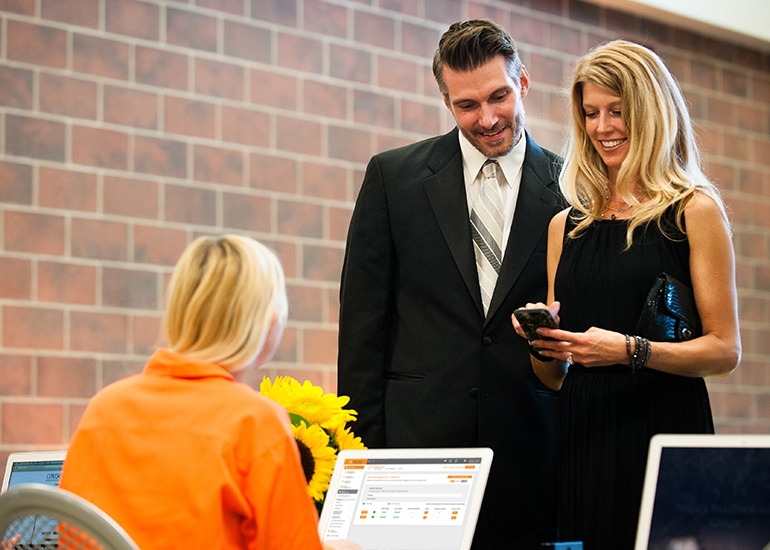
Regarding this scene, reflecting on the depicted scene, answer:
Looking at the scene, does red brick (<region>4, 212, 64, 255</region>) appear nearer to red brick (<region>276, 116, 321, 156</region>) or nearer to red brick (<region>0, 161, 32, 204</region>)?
red brick (<region>0, 161, 32, 204</region>)

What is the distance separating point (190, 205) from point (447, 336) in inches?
74.1

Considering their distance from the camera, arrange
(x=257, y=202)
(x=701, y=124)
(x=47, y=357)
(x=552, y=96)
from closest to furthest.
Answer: (x=47, y=357)
(x=257, y=202)
(x=552, y=96)
(x=701, y=124)

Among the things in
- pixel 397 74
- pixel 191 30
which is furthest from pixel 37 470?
pixel 397 74

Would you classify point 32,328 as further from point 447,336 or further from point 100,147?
point 447,336

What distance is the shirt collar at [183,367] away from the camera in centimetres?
155

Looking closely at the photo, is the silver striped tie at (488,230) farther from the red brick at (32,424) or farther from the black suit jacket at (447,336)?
the red brick at (32,424)

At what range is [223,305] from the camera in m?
1.56

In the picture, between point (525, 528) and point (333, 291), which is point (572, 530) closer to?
point (525, 528)

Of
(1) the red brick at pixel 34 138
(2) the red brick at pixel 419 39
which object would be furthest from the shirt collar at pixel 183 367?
(2) the red brick at pixel 419 39

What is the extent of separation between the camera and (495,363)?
249cm

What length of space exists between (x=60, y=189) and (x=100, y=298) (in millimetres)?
411

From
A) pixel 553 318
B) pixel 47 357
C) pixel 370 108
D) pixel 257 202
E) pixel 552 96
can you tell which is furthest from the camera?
pixel 552 96

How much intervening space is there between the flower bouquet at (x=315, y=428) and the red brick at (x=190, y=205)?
2205 millimetres

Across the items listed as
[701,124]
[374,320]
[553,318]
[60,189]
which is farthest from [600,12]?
[553,318]
